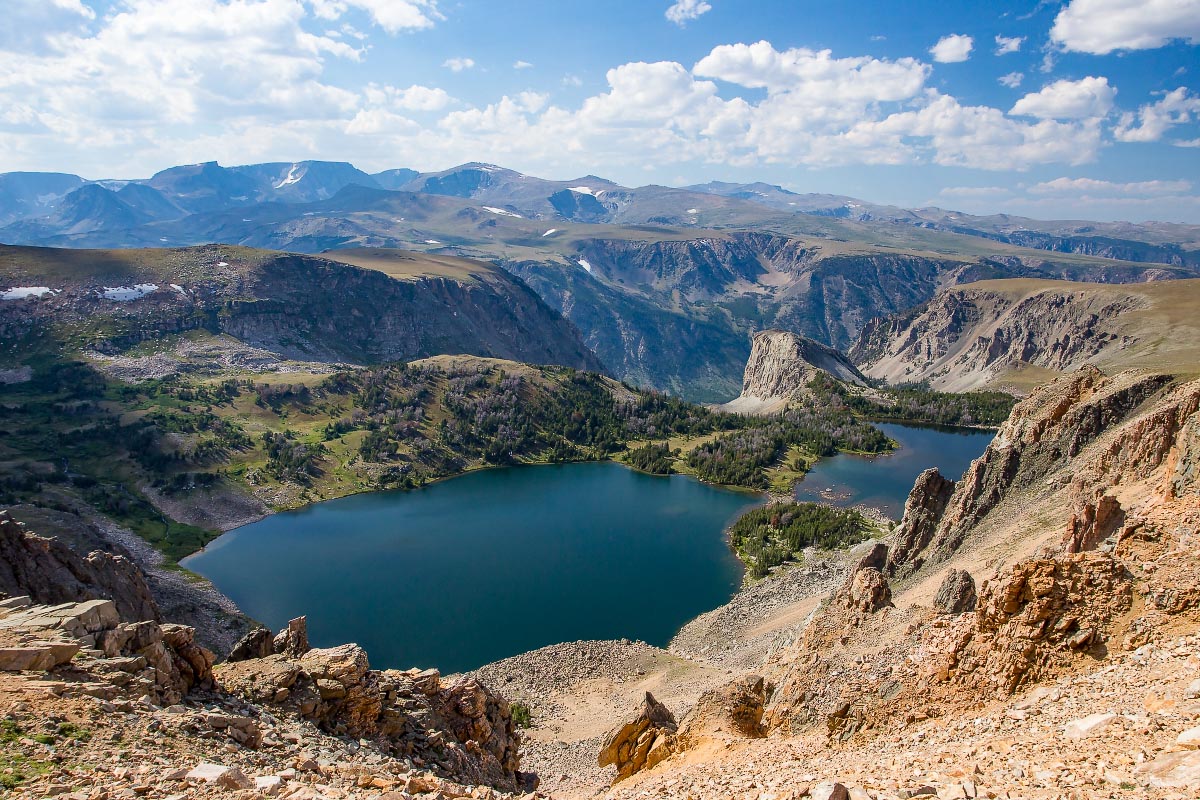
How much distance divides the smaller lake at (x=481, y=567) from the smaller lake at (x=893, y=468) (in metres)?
14.0

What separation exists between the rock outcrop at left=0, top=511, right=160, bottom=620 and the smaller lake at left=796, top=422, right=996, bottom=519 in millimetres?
82984

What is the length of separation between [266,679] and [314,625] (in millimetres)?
48168

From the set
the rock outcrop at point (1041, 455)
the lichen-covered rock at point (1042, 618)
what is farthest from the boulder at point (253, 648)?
the rock outcrop at point (1041, 455)

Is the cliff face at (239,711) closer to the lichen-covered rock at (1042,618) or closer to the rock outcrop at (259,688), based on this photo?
the rock outcrop at (259,688)

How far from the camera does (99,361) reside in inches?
5374

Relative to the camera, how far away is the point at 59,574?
30922mm

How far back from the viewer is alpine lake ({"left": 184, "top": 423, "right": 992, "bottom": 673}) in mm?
61906

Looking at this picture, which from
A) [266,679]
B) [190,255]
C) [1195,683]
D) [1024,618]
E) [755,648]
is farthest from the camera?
[190,255]

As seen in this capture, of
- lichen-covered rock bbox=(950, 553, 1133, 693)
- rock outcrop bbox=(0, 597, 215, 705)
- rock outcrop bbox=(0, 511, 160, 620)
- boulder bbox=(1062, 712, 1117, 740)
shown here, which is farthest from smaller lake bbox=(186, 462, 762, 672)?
boulder bbox=(1062, 712, 1117, 740)

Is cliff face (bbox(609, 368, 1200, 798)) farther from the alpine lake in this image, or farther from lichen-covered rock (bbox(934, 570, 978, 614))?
the alpine lake

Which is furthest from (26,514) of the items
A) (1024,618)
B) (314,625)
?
(1024,618)

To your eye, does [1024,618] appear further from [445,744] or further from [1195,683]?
[445,744]

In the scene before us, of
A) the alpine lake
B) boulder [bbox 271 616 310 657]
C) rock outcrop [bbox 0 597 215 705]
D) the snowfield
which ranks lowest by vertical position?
the alpine lake

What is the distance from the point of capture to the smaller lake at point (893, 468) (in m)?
100
